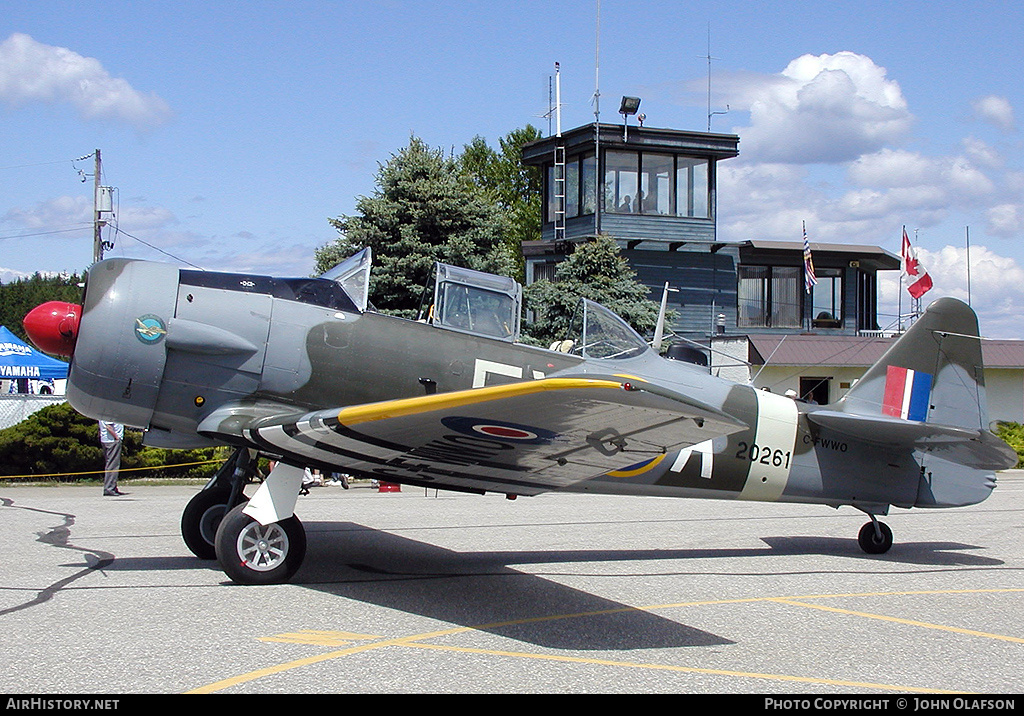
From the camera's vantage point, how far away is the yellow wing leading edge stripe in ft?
15.1

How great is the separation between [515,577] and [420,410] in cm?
290

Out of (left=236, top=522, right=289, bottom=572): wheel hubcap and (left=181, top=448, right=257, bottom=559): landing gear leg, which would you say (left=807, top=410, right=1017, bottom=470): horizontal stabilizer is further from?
(left=181, top=448, right=257, bottom=559): landing gear leg

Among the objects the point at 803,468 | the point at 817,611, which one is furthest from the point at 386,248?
the point at 817,611

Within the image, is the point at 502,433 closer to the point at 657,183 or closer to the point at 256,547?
the point at 256,547

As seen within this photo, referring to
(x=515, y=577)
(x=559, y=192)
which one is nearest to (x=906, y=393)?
(x=515, y=577)

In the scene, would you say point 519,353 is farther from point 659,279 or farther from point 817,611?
point 659,279

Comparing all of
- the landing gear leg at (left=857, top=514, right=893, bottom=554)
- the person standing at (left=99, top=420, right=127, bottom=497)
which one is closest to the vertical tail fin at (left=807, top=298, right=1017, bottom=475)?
the landing gear leg at (left=857, top=514, right=893, bottom=554)

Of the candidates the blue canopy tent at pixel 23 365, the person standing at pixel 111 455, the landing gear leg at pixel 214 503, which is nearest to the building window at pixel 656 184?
the blue canopy tent at pixel 23 365

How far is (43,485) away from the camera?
1539 centimetres

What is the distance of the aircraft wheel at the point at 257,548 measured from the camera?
6707mm

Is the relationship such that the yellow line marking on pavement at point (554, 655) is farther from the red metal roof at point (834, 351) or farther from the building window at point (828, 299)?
Answer: the building window at point (828, 299)

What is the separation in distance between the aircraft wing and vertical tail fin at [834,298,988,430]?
4570 millimetres

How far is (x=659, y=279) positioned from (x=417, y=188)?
1118cm

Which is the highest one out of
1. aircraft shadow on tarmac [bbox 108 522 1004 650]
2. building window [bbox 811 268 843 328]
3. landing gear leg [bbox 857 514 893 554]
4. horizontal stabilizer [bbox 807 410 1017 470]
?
building window [bbox 811 268 843 328]
